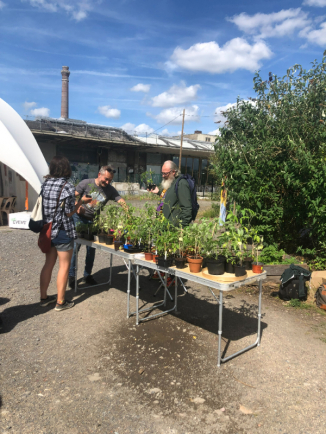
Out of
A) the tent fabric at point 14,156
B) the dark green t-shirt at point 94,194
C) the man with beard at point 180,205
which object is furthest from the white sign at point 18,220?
the man with beard at point 180,205

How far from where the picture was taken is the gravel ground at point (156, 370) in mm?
2266

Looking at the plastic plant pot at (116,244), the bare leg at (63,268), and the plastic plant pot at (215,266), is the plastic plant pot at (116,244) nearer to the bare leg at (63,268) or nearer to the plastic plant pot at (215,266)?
the bare leg at (63,268)

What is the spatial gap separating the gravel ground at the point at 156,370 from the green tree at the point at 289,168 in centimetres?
149

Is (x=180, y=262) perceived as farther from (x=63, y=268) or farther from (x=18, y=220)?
(x=18, y=220)

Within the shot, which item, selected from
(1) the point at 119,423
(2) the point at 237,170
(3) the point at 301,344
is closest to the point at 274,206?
(2) the point at 237,170

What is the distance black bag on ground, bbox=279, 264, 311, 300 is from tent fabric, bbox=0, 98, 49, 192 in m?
7.04

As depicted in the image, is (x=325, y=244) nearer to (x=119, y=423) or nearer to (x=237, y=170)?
(x=237, y=170)

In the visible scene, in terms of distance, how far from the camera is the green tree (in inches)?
185

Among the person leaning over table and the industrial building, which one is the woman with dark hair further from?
the industrial building

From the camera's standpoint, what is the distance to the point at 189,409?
7.82ft

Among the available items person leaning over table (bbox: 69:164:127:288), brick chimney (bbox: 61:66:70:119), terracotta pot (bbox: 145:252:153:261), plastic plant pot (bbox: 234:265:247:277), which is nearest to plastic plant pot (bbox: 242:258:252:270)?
plastic plant pot (bbox: 234:265:247:277)

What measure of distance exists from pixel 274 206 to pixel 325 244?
1024mm

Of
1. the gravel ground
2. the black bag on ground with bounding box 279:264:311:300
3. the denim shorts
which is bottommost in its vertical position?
the gravel ground

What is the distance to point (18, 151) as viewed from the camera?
9023 mm
